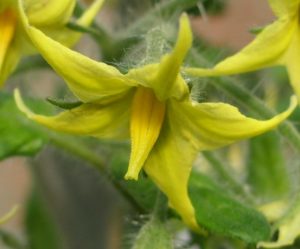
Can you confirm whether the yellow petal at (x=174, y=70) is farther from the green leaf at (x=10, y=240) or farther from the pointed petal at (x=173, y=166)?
the green leaf at (x=10, y=240)

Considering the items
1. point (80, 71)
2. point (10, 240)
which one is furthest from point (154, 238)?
point (10, 240)

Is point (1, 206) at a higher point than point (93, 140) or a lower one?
Result: lower

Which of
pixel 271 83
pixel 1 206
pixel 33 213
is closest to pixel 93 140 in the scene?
pixel 33 213

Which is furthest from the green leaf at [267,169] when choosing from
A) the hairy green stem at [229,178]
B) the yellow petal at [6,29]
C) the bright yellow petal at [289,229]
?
the yellow petal at [6,29]

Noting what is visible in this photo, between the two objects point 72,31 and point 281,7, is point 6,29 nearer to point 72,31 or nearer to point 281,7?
point 72,31

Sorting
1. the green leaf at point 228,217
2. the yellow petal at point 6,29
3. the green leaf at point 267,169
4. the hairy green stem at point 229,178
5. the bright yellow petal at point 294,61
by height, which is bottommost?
the green leaf at point 267,169

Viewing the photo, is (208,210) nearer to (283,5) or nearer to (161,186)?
(161,186)

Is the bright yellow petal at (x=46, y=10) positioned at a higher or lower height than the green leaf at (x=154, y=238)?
higher

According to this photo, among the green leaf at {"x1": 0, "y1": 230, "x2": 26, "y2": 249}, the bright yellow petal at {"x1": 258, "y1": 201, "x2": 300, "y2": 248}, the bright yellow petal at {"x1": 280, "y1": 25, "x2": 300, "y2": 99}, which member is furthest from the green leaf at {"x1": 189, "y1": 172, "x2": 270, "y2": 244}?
the green leaf at {"x1": 0, "y1": 230, "x2": 26, "y2": 249}
